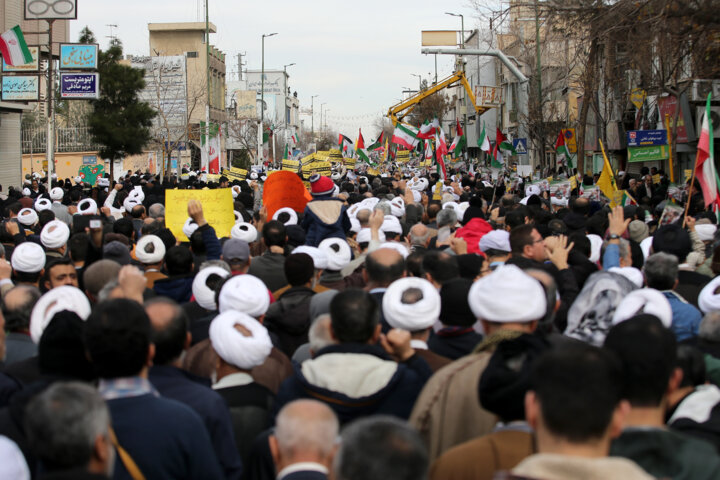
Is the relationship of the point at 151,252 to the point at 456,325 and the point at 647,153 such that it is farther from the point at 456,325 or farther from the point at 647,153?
the point at 647,153

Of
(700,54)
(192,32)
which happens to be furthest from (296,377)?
(192,32)

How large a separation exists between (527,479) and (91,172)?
41.3 meters

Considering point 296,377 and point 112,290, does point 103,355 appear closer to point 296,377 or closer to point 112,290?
point 296,377

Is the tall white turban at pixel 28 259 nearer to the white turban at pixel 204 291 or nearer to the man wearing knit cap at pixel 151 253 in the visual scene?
the man wearing knit cap at pixel 151 253

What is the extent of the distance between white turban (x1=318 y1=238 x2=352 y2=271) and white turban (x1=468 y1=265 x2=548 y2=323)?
129 inches

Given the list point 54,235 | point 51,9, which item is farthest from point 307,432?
point 51,9

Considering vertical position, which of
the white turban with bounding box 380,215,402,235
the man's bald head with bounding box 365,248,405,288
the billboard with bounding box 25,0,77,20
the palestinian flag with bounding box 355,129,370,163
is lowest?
the man's bald head with bounding box 365,248,405,288

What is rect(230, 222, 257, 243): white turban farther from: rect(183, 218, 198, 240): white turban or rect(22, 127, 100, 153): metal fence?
rect(22, 127, 100, 153): metal fence

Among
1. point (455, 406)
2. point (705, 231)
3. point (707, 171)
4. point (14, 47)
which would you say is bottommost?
point (455, 406)

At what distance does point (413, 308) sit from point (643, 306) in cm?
116

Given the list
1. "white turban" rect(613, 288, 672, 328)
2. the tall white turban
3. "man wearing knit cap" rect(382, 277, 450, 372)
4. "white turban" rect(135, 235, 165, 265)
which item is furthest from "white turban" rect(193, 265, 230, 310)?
"white turban" rect(613, 288, 672, 328)

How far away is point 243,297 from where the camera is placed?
5070 mm

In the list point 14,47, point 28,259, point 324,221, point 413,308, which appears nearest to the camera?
point 413,308

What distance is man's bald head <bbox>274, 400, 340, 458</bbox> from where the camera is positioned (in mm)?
3035
